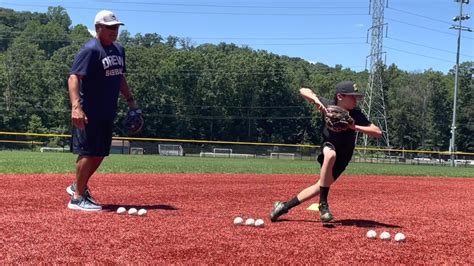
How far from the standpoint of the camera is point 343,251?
418cm

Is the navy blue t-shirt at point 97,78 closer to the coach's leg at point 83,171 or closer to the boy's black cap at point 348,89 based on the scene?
the coach's leg at point 83,171

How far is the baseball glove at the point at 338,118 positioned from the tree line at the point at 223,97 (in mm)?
61729

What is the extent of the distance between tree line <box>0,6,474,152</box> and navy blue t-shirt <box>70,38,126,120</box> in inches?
2385

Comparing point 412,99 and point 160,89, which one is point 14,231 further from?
point 412,99

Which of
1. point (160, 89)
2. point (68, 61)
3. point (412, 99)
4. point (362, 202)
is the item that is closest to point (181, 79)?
point (160, 89)

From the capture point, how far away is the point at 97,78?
594 cm

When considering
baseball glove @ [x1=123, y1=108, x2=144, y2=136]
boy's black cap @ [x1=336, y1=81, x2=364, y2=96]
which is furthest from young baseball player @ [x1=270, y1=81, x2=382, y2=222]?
baseball glove @ [x1=123, y1=108, x2=144, y2=136]

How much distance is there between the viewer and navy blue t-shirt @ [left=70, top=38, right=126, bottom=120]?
5.85 metres

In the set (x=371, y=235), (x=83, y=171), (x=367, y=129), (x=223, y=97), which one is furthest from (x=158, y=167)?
(x=223, y=97)

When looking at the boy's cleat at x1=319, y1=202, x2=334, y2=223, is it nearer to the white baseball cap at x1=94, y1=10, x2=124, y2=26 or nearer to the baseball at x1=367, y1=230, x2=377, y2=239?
the baseball at x1=367, y1=230, x2=377, y2=239

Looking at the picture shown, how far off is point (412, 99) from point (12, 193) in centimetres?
8883

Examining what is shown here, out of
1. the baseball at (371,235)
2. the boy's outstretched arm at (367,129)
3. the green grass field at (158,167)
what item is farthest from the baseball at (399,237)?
the green grass field at (158,167)

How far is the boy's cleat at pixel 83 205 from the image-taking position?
18.9ft

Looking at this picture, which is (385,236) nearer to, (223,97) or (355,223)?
(355,223)
